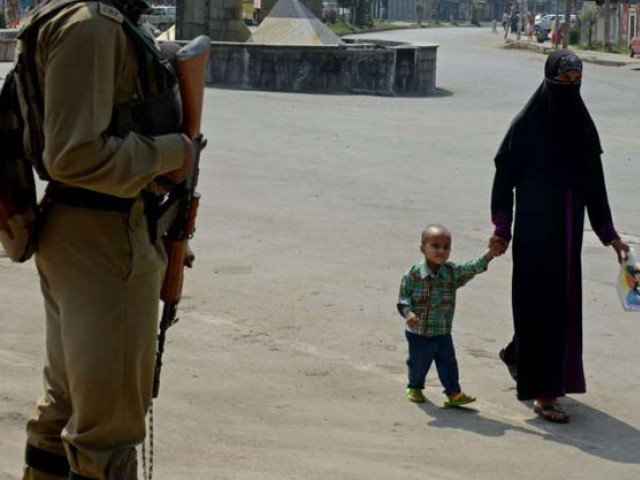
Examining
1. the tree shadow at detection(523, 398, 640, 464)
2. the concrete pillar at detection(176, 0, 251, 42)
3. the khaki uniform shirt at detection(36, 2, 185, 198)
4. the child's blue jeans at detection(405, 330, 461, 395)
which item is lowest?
the tree shadow at detection(523, 398, 640, 464)

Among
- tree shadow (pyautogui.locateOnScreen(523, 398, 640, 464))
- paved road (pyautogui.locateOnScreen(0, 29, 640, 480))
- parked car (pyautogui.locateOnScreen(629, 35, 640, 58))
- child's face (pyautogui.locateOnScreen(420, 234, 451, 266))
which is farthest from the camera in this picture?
parked car (pyautogui.locateOnScreen(629, 35, 640, 58))

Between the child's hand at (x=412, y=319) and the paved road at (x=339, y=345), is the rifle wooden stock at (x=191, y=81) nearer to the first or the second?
the paved road at (x=339, y=345)

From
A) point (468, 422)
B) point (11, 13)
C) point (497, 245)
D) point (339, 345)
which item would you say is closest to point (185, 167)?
point (468, 422)

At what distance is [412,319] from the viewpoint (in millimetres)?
6531

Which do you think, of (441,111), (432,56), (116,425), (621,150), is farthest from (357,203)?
(432,56)

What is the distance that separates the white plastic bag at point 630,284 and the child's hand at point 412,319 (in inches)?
37.7

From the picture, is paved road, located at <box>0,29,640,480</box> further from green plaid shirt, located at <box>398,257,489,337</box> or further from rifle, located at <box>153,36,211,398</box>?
rifle, located at <box>153,36,211,398</box>

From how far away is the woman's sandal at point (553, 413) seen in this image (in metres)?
6.44

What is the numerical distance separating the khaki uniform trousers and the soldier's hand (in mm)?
132

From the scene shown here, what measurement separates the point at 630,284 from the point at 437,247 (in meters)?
0.92

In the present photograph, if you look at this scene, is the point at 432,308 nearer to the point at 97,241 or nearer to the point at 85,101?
the point at 97,241

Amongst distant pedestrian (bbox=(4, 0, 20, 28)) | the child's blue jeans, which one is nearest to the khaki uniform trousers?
the child's blue jeans

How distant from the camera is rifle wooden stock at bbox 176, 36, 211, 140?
13.2 feet

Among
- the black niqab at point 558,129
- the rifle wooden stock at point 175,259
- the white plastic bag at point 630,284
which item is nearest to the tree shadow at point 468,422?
the white plastic bag at point 630,284
